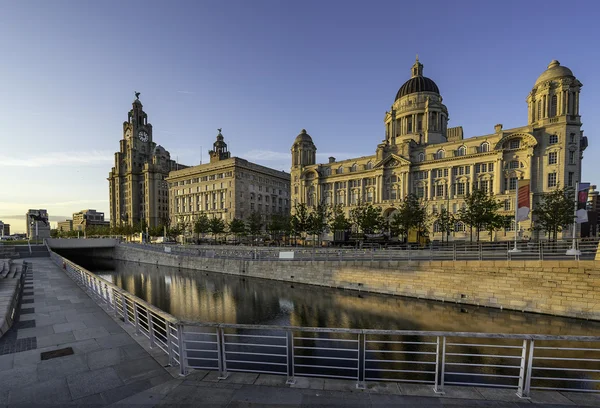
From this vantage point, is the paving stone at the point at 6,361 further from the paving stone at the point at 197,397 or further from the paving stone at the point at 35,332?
the paving stone at the point at 197,397

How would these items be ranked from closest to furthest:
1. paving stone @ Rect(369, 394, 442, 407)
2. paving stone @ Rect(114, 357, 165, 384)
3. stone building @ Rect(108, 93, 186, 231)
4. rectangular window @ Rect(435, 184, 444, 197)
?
paving stone @ Rect(369, 394, 442, 407), paving stone @ Rect(114, 357, 165, 384), rectangular window @ Rect(435, 184, 444, 197), stone building @ Rect(108, 93, 186, 231)

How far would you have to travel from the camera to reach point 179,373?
610 centimetres

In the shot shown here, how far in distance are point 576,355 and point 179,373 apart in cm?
1593

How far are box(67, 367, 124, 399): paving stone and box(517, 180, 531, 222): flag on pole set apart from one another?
2596 cm

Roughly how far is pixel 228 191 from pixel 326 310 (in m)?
72.2

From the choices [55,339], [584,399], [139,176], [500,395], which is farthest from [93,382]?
[139,176]

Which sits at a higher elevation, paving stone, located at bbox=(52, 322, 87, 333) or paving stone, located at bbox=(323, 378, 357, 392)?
paving stone, located at bbox=(323, 378, 357, 392)

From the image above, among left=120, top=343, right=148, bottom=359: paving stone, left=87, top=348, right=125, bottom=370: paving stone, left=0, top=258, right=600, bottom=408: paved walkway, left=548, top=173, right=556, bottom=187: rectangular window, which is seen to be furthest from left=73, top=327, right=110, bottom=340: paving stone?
left=548, top=173, right=556, bottom=187: rectangular window

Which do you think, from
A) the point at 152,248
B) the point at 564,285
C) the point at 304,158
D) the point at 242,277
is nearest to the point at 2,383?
the point at 564,285

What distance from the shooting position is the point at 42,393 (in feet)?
18.3

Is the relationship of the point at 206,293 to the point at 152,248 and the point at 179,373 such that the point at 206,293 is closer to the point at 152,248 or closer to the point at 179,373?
the point at 179,373

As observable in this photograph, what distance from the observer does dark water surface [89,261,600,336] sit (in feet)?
53.2

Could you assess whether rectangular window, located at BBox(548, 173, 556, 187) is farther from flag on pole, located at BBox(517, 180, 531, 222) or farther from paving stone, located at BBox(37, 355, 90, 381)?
paving stone, located at BBox(37, 355, 90, 381)

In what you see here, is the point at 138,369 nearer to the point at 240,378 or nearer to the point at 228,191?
the point at 240,378
